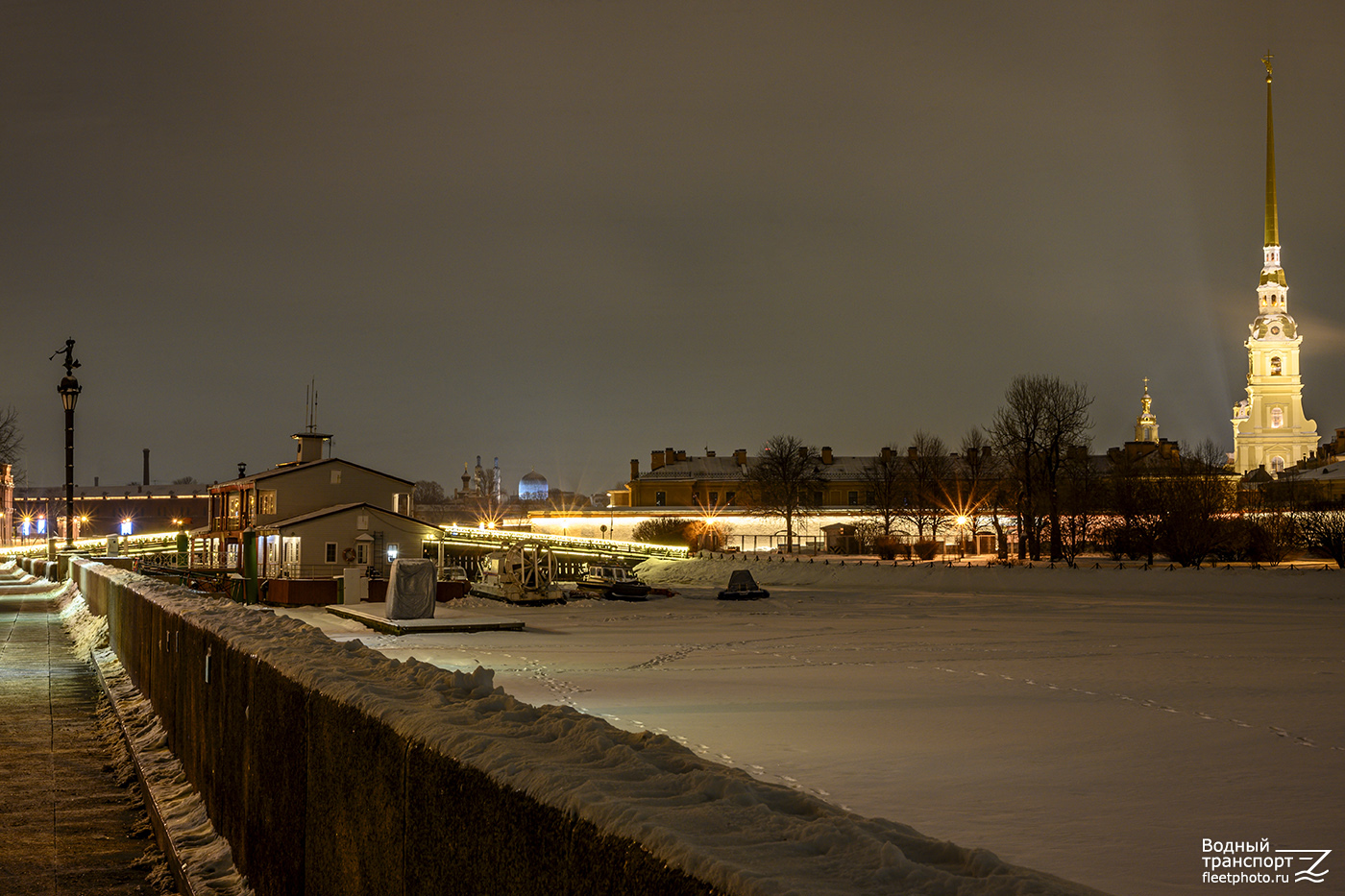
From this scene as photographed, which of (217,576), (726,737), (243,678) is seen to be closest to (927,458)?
(217,576)

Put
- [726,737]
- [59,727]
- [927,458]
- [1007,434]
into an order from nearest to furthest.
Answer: [59,727] → [726,737] → [1007,434] → [927,458]

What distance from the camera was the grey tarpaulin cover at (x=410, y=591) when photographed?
118ft

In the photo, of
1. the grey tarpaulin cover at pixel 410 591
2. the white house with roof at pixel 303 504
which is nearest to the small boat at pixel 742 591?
the white house with roof at pixel 303 504

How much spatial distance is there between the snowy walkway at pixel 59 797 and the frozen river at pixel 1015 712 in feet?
21.3

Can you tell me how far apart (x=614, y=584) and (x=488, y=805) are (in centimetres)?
5593

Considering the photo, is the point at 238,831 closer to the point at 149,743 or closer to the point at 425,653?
the point at 149,743

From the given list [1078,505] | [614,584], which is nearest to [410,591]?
[614,584]

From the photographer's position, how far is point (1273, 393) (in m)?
182

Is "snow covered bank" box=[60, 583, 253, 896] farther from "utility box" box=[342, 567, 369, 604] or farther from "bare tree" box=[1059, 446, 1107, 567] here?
"bare tree" box=[1059, 446, 1107, 567]

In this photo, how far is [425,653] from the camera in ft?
91.2

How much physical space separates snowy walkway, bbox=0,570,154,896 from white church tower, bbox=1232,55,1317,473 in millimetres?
A: 189233

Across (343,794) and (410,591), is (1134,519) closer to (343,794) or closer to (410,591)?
(410,591)

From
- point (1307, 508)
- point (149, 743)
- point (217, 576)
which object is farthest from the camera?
point (1307, 508)

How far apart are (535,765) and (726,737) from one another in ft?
40.2
